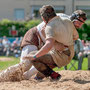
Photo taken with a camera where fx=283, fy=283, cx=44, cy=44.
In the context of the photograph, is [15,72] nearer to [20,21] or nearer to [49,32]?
[49,32]

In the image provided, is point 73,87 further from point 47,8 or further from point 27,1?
point 27,1

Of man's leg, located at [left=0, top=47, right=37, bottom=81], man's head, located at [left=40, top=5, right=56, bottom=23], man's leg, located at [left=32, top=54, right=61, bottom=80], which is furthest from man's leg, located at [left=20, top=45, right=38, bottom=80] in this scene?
man's head, located at [left=40, top=5, right=56, bottom=23]

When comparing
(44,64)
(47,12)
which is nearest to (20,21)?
(44,64)

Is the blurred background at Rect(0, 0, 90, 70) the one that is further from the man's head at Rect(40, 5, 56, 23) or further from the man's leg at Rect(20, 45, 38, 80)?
the man's head at Rect(40, 5, 56, 23)

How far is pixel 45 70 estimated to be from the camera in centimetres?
571

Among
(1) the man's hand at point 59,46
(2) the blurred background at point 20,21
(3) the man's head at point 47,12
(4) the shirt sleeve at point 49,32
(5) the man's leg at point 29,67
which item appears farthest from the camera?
(2) the blurred background at point 20,21

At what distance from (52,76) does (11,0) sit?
1097 inches

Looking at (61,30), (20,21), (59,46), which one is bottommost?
(20,21)

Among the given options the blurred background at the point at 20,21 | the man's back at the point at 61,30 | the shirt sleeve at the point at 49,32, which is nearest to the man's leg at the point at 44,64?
the man's back at the point at 61,30

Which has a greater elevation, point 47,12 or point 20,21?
point 47,12

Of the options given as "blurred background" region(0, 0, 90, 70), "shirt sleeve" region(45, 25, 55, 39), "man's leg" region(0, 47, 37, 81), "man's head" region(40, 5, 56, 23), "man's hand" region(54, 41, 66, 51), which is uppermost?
"man's head" region(40, 5, 56, 23)

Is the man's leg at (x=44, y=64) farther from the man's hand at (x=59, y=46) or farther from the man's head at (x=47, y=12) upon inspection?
the man's head at (x=47, y=12)

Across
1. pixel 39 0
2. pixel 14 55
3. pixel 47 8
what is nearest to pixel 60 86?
pixel 47 8

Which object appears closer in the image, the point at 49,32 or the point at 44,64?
the point at 49,32
